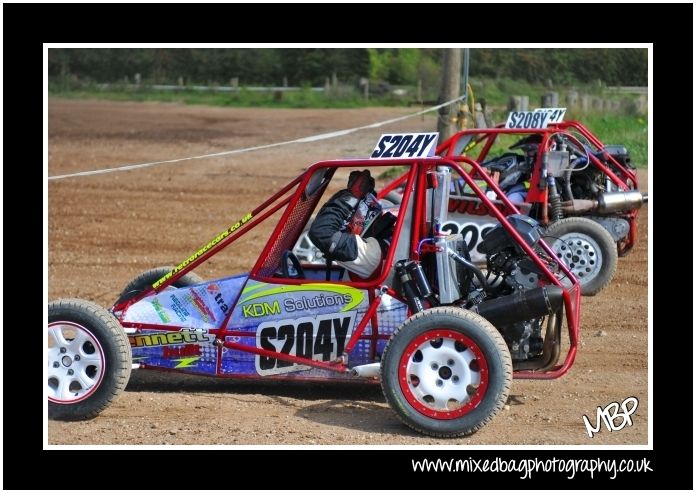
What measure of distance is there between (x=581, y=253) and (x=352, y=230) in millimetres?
3920

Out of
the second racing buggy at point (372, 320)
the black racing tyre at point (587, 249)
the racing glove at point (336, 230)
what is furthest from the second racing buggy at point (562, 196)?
the racing glove at point (336, 230)

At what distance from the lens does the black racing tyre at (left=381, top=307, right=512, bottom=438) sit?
21.4 ft

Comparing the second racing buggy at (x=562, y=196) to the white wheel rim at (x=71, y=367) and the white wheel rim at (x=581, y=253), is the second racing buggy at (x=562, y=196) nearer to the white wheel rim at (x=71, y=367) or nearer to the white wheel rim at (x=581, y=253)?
the white wheel rim at (x=581, y=253)

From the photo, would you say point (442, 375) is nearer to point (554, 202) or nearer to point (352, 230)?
point (352, 230)

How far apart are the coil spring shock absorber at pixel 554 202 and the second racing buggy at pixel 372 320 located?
11.5 ft

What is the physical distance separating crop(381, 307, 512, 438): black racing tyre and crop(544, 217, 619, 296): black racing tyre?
4.16 m

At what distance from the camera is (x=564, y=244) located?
34.8ft

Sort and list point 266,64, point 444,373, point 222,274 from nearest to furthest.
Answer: point 444,373 < point 222,274 < point 266,64

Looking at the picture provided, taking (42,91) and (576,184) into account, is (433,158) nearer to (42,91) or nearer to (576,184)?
(42,91)

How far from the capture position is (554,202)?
1100 cm

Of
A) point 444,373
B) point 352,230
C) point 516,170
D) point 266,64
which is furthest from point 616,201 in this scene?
point 266,64

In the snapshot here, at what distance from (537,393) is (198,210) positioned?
8069mm

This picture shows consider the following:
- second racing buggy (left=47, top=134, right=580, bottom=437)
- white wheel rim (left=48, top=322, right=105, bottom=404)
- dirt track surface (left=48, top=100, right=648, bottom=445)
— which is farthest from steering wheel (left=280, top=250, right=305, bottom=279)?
white wheel rim (left=48, top=322, right=105, bottom=404)

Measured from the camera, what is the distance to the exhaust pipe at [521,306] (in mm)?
6805
